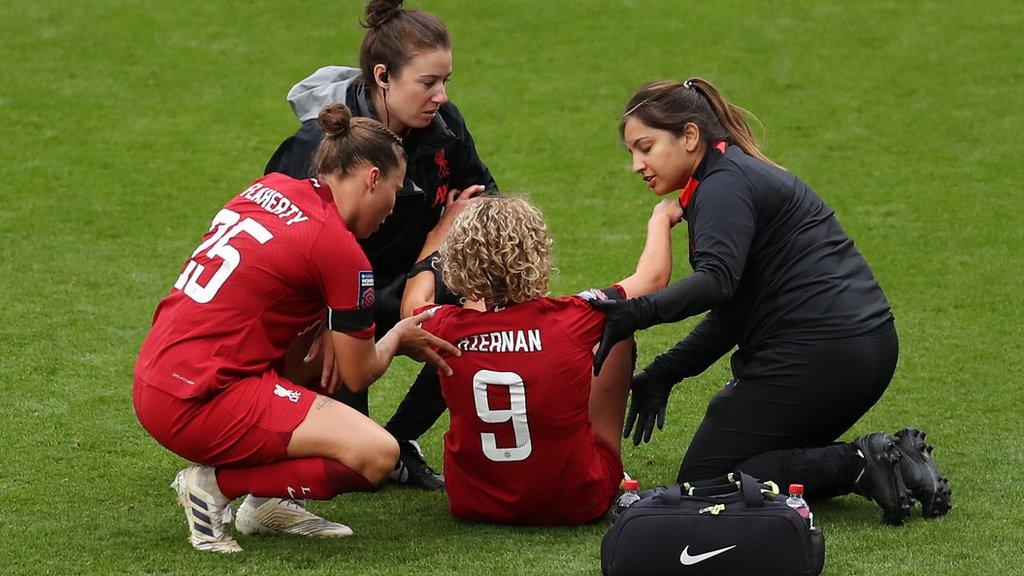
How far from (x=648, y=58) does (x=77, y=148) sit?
442 centimetres

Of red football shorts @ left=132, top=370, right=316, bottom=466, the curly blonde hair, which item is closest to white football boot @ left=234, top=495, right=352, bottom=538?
red football shorts @ left=132, top=370, right=316, bottom=466

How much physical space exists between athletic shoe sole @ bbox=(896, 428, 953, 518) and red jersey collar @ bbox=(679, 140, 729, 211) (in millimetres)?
984

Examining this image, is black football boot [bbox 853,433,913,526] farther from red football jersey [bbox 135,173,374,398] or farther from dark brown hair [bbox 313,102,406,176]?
dark brown hair [bbox 313,102,406,176]

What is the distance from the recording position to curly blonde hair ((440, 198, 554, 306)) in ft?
12.7

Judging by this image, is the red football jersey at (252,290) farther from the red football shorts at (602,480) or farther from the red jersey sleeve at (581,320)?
the red football shorts at (602,480)

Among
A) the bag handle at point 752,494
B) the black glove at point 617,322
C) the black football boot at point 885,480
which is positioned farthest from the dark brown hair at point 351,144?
the black football boot at point 885,480

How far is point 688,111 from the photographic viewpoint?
169 inches

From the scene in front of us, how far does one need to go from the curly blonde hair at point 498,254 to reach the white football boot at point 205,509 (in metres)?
0.88

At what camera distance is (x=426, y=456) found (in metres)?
5.09

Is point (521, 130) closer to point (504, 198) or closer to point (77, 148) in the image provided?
point (77, 148)

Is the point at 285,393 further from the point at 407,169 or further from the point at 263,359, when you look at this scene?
the point at 407,169

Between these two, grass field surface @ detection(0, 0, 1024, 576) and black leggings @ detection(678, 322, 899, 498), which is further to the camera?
black leggings @ detection(678, 322, 899, 498)

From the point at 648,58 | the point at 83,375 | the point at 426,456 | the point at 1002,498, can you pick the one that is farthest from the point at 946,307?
the point at 648,58

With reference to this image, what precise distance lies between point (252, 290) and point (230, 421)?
36 centimetres
